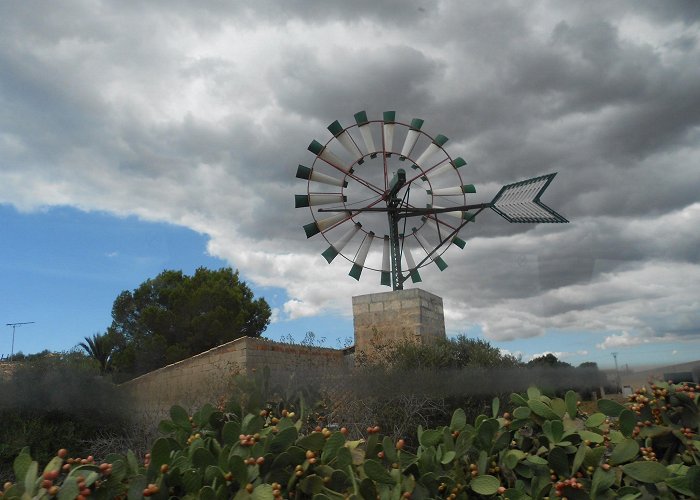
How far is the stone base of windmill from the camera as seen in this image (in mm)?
8844

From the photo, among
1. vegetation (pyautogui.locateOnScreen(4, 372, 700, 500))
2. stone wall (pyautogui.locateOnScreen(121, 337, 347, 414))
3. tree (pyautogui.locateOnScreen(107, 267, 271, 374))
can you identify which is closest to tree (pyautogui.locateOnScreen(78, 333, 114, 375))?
tree (pyautogui.locateOnScreen(107, 267, 271, 374))

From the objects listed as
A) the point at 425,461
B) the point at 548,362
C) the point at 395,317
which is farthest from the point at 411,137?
the point at 425,461

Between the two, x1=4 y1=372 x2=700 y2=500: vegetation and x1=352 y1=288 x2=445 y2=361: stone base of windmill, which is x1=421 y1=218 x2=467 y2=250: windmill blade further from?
x1=4 y1=372 x2=700 y2=500: vegetation

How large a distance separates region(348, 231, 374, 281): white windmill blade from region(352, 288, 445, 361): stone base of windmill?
697 millimetres

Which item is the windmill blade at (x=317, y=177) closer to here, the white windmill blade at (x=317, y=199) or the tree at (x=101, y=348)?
the white windmill blade at (x=317, y=199)

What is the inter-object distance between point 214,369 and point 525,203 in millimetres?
5948

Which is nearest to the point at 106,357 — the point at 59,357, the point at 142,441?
the point at 59,357

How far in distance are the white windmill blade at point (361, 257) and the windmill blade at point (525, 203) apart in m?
2.37

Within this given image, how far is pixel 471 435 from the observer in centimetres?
234

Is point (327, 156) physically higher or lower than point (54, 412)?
higher

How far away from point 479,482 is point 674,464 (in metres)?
0.85

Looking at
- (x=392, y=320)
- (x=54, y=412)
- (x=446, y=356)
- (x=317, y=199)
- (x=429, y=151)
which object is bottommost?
(x=54, y=412)

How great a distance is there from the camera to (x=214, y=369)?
8.38 meters

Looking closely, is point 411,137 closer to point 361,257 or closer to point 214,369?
point 361,257
